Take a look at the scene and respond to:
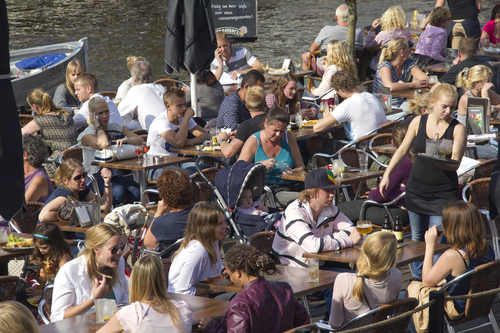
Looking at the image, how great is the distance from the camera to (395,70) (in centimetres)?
934

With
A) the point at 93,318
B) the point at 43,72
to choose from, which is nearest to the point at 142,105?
the point at 93,318

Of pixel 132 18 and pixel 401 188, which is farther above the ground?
pixel 401 188

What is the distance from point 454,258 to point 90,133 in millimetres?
4173

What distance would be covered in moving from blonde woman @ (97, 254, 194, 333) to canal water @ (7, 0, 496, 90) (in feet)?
44.2

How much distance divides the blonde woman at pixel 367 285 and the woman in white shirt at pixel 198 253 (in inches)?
36.4

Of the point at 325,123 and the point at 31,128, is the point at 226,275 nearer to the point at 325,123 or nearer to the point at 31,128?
the point at 325,123

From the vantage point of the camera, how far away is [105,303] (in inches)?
133

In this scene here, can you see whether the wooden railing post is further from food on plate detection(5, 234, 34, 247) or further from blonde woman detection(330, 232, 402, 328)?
food on plate detection(5, 234, 34, 247)

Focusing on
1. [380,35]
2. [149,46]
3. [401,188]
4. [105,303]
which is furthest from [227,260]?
[149,46]

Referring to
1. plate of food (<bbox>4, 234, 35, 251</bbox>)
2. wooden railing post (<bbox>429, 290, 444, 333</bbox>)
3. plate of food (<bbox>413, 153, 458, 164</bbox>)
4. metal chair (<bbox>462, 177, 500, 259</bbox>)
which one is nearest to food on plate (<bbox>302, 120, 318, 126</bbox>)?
metal chair (<bbox>462, 177, 500, 259</bbox>)

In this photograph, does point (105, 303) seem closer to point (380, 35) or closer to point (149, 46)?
point (380, 35)

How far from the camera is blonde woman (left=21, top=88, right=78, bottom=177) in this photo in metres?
7.17

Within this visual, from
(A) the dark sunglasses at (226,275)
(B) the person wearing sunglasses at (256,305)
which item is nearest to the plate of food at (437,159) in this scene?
(A) the dark sunglasses at (226,275)

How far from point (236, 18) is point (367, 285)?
10124mm
